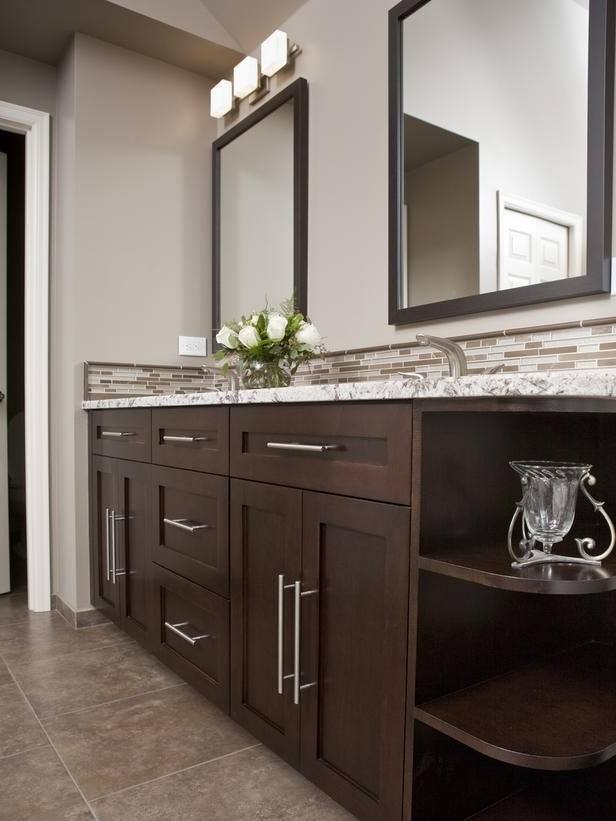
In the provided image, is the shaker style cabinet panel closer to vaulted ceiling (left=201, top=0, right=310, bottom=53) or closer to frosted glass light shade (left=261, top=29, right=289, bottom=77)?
frosted glass light shade (left=261, top=29, right=289, bottom=77)

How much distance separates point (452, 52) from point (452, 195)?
1.27 ft

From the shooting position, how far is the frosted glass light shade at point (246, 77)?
242 centimetres

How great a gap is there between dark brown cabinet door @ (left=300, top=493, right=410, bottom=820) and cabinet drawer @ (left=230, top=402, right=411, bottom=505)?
3 cm

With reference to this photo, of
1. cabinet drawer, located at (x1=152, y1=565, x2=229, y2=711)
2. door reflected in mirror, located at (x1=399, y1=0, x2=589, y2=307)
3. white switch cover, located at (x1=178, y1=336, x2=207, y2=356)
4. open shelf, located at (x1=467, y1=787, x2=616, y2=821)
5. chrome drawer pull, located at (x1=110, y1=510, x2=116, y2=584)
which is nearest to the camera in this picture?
open shelf, located at (x1=467, y1=787, x2=616, y2=821)

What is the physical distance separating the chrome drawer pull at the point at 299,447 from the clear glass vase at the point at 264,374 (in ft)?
1.90

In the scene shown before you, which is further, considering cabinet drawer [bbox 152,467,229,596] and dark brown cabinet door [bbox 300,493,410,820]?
cabinet drawer [bbox 152,467,229,596]

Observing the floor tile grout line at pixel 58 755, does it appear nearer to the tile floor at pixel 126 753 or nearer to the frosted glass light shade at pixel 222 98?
the tile floor at pixel 126 753

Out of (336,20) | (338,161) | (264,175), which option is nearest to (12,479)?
(264,175)

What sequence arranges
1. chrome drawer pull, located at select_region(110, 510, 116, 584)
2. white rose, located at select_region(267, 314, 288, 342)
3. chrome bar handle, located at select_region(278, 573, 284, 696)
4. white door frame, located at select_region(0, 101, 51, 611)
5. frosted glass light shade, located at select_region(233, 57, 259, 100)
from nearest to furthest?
1. chrome bar handle, located at select_region(278, 573, 284, 696)
2. white rose, located at select_region(267, 314, 288, 342)
3. chrome drawer pull, located at select_region(110, 510, 116, 584)
4. frosted glass light shade, located at select_region(233, 57, 259, 100)
5. white door frame, located at select_region(0, 101, 51, 611)

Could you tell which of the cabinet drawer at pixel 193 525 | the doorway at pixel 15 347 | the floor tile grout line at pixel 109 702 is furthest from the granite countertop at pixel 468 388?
the doorway at pixel 15 347

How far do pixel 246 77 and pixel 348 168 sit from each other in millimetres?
767

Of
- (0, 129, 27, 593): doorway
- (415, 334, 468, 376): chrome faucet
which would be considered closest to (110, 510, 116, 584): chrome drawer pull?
(0, 129, 27, 593): doorway

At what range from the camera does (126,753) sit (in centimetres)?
148

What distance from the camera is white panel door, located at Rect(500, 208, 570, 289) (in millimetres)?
1392
